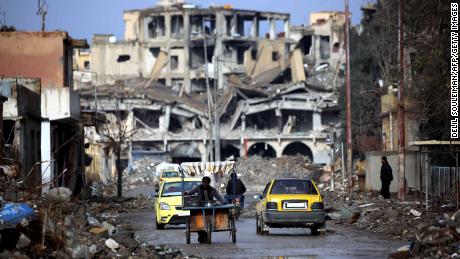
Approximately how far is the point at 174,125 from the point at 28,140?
73143mm

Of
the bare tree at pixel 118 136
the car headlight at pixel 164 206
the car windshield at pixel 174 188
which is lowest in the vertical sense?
the car headlight at pixel 164 206

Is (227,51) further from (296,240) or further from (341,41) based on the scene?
(296,240)

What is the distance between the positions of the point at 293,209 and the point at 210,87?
3867 inches

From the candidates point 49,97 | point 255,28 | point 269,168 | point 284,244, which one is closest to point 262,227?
point 284,244

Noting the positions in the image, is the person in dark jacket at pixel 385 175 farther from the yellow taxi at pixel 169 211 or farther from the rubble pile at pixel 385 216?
the yellow taxi at pixel 169 211

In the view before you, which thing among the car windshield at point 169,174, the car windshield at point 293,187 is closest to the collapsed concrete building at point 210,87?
the car windshield at point 169,174

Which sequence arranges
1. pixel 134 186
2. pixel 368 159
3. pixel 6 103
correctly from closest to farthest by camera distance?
pixel 6 103 → pixel 368 159 → pixel 134 186

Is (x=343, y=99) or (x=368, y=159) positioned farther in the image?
(x=343, y=99)

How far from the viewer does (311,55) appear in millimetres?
131000

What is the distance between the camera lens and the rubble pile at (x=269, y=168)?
82000 millimetres

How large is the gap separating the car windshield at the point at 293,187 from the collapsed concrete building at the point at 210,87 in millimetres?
55213

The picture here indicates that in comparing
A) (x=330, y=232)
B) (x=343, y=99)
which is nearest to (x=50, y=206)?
(x=330, y=232)

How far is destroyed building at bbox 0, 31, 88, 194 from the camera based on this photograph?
132 ft

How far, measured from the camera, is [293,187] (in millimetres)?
25547
